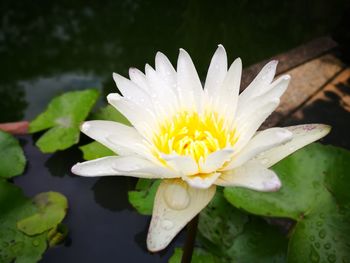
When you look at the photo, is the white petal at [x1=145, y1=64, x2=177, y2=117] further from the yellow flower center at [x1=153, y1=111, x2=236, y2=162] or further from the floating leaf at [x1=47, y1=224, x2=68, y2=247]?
the floating leaf at [x1=47, y1=224, x2=68, y2=247]

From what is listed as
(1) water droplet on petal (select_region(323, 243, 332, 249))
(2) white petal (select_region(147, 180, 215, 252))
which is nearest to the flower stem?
(2) white petal (select_region(147, 180, 215, 252))

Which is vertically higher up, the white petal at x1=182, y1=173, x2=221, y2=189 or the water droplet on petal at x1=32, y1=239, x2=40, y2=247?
the white petal at x1=182, y1=173, x2=221, y2=189

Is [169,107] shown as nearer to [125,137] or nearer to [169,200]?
[125,137]

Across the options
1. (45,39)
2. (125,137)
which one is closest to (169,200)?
(125,137)

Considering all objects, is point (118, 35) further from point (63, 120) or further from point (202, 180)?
point (202, 180)

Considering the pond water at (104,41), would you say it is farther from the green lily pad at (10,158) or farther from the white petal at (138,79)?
the white petal at (138,79)

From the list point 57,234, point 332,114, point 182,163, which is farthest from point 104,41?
point 182,163
